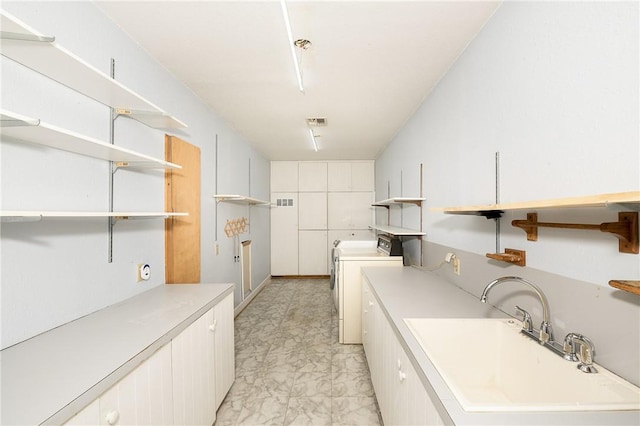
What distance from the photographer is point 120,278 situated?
1737 millimetres

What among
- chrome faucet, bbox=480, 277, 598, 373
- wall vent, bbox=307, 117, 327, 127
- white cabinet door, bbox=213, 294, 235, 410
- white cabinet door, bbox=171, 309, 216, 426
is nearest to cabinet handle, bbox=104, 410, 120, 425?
white cabinet door, bbox=171, 309, 216, 426

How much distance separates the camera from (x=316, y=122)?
11.7 ft

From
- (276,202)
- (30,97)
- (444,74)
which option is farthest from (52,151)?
(276,202)

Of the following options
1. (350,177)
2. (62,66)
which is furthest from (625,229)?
(350,177)

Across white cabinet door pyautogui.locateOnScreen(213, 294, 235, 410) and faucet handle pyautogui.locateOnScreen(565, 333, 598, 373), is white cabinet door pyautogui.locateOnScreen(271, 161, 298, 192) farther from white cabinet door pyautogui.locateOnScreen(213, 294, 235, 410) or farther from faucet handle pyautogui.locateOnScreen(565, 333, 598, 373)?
faucet handle pyautogui.locateOnScreen(565, 333, 598, 373)

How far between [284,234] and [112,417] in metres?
5.19

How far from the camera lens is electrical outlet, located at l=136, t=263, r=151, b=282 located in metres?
1.90

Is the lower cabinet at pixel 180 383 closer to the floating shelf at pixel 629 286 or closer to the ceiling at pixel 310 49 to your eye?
the floating shelf at pixel 629 286

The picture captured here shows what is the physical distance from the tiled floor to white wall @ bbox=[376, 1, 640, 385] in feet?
4.14

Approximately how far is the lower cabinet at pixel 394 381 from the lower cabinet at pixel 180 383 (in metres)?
1.11

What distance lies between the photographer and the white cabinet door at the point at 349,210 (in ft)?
20.0

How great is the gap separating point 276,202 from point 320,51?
4.38m

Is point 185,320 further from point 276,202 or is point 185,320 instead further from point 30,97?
point 276,202

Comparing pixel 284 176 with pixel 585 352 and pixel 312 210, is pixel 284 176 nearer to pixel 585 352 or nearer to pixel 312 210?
pixel 312 210
